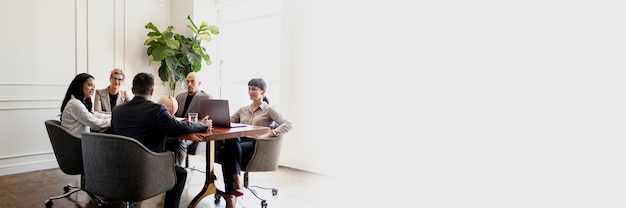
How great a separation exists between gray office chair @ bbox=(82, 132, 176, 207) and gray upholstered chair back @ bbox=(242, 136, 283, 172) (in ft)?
2.85

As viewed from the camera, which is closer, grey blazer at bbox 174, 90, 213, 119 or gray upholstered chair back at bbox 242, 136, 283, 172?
gray upholstered chair back at bbox 242, 136, 283, 172

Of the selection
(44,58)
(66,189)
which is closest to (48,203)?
(66,189)

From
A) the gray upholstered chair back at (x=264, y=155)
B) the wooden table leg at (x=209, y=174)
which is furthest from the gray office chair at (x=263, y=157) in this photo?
the wooden table leg at (x=209, y=174)

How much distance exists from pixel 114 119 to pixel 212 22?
350 centimetres

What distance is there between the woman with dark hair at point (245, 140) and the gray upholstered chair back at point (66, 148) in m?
1.07

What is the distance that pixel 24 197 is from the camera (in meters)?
3.47

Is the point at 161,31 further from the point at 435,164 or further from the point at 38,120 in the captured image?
the point at 435,164

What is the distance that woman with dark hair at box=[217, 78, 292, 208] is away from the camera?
10.3ft

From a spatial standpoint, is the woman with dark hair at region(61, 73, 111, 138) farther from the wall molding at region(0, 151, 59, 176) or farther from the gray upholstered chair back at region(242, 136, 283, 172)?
the wall molding at region(0, 151, 59, 176)

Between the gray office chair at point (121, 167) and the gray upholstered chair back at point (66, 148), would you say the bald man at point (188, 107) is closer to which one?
the gray upholstered chair back at point (66, 148)

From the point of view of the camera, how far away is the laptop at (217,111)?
9.96 ft

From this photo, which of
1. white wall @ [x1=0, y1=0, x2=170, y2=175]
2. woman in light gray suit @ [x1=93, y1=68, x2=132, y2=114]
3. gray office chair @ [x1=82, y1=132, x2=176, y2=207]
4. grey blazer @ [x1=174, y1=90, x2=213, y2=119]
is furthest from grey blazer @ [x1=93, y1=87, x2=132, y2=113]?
gray office chair @ [x1=82, y1=132, x2=176, y2=207]

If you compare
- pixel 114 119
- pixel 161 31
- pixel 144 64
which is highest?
pixel 161 31

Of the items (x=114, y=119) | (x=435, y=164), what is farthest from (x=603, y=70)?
(x=114, y=119)
